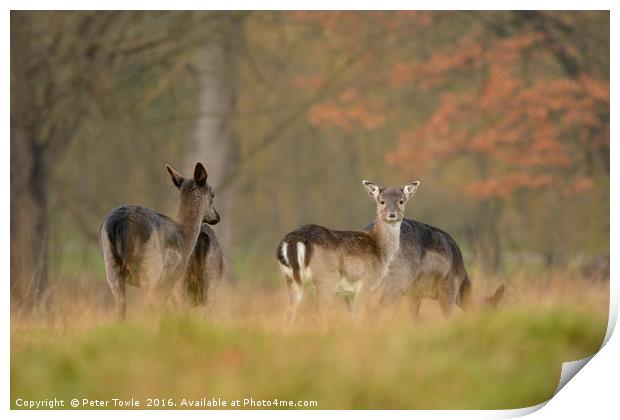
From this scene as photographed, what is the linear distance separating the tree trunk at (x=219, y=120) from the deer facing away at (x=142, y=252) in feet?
18.5

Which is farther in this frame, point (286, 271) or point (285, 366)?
point (286, 271)

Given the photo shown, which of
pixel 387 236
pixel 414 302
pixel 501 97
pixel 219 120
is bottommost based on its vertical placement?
pixel 414 302

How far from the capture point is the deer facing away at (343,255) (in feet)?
24.3

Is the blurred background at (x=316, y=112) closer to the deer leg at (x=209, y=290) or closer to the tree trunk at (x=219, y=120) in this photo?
the tree trunk at (x=219, y=120)

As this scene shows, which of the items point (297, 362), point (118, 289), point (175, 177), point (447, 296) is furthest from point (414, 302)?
point (118, 289)

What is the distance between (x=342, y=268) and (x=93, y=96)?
3.85 meters

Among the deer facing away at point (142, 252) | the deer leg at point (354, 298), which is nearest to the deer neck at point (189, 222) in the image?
the deer facing away at point (142, 252)

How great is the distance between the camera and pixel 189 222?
7.32 meters

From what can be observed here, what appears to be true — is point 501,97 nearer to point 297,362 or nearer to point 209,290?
point 209,290

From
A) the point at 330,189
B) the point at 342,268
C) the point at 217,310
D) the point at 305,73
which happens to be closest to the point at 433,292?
the point at 342,268

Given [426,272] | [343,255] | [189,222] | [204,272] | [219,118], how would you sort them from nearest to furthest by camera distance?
1. [189,222]
2. [204,272]
3. [343,255]
4. [426,272]
5. [219,118]

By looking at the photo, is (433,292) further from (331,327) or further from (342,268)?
(331,327)

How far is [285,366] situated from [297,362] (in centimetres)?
Answer: 8

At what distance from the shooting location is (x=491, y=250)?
12734mm
